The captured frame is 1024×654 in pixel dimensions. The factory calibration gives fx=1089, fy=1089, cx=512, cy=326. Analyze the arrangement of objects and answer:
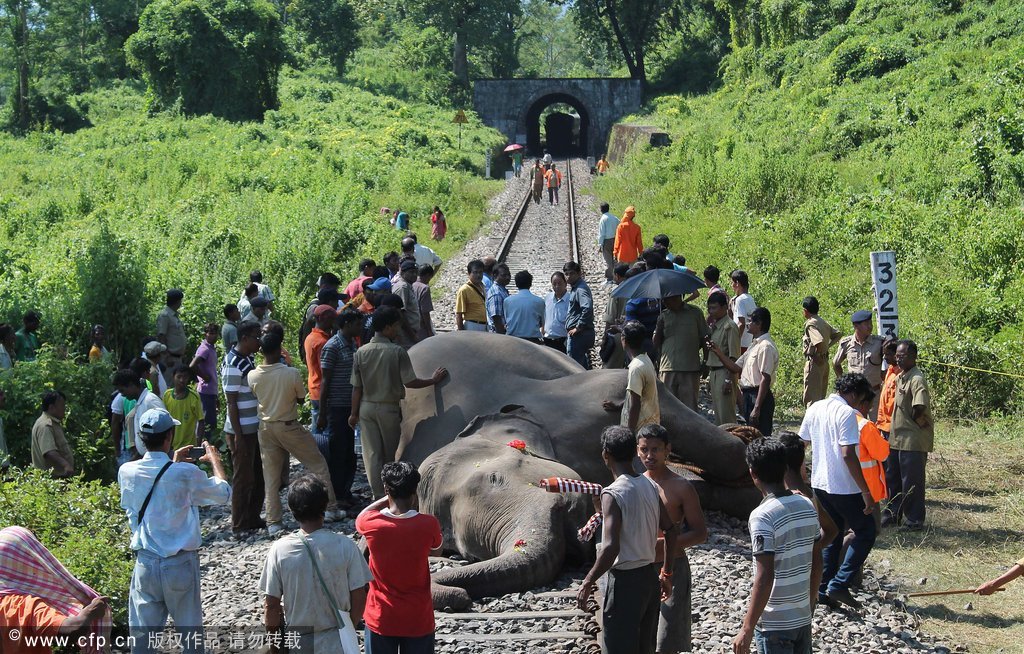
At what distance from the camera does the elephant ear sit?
30.1 feet

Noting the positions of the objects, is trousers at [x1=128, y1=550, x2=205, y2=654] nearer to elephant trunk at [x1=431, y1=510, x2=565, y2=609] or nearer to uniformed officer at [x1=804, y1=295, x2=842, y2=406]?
elephant trunk at [x1=431, y1=510, x2=565, y2=609]

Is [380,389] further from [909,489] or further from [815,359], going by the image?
[909,489]

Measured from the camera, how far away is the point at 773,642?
544 cm

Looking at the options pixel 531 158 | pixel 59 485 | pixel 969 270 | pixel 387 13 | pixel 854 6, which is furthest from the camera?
pixel 387 13

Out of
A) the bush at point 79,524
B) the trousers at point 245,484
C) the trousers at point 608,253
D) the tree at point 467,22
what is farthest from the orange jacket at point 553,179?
the tree at point 467,22

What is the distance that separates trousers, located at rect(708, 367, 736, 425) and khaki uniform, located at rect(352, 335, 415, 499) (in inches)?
133

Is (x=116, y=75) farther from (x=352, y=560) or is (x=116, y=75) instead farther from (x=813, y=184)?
(x=352, y=560)

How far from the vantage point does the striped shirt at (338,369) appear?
9656 millimetres

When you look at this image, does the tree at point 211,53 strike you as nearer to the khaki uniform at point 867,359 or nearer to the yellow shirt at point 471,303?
the yellow shirt at point 471,303

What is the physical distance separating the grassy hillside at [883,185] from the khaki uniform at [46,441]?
28.2ft

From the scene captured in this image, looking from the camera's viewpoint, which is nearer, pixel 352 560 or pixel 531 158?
pixel 352 560

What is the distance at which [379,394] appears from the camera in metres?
9.15

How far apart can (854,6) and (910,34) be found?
30.9ft

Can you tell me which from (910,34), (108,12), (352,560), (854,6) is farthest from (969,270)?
(108,12)
